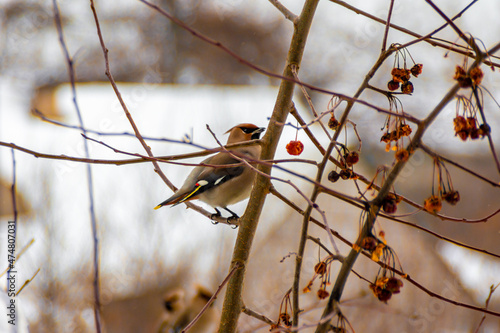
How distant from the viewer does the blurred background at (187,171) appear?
8.32 ft

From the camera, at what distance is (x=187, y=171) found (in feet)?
8.61

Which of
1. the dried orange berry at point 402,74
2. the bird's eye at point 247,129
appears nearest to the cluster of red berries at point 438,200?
the dried orange berry at point 402,74

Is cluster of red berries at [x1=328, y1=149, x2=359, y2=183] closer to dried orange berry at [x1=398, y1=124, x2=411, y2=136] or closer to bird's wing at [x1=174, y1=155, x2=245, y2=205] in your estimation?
dried orange berry at [x1=398, y1=124, x2=411, y2=136]

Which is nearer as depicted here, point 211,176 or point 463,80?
point 463,80

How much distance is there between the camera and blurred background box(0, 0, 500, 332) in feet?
8.32

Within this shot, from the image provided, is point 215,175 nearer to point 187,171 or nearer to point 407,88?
point 187,171

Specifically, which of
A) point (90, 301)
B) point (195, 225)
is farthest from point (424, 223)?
point (90, 301)

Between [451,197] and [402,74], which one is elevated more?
[402,74]

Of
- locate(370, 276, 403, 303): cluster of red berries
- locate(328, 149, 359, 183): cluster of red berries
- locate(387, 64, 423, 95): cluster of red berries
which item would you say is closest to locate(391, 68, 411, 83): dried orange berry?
locate(387, 64, 423, 95): cluster of red berries

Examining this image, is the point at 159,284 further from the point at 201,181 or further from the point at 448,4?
the point at 448,4

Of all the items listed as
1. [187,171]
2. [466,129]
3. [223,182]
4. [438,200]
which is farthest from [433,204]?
[187,171]

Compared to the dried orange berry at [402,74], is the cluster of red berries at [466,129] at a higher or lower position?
lower

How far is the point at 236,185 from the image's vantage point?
1.86 meters

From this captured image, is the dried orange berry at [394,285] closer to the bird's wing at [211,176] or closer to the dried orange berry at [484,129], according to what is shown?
the dried orange berry at [484,129]
